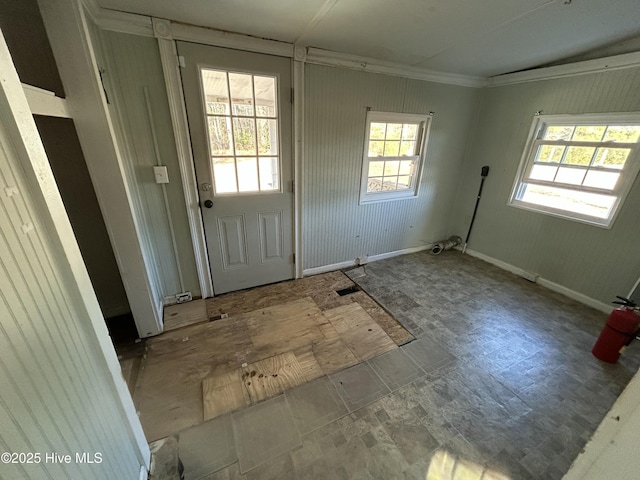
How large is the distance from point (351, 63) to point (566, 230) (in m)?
2.99

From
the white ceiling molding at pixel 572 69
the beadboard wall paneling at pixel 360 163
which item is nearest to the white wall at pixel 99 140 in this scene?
the beadboard wall paneling at pixel 360 163

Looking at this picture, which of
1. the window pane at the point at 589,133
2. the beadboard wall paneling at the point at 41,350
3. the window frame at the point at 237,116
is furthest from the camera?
the window pane at the point at 589,133

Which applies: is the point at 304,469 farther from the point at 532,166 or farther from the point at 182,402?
the point at 532,166

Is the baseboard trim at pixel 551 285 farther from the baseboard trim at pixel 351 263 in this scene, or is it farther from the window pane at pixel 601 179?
the window pane at pixel 601 179

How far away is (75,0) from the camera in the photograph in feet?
4.25

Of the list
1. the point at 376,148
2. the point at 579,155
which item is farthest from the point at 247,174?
the point at 579,155

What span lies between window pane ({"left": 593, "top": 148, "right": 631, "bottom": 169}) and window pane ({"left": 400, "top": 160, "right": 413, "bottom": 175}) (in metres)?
1.80

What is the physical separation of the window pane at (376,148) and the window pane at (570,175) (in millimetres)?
2016

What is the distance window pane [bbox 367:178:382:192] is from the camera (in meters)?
3.13

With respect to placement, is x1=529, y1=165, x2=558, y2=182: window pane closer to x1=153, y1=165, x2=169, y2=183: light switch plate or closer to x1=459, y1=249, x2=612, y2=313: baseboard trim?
x1=459, y1=249, x2=612, y2=313: baseboard trim

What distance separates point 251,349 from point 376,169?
2421mm

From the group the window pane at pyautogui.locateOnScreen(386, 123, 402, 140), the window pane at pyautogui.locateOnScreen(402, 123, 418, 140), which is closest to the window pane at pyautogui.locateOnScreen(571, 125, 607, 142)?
the window pane at pyautogui.locateOnScreen(402, 123, 418, 140)

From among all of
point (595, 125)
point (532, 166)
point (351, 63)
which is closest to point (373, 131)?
point (351, 63)

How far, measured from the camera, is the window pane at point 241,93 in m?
2.14
